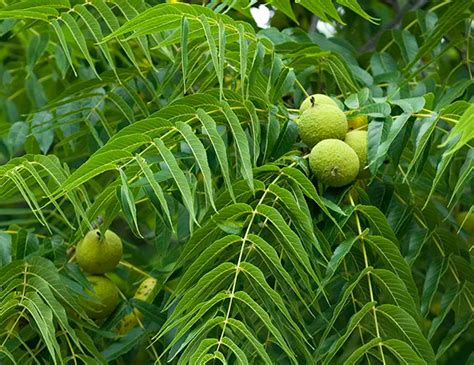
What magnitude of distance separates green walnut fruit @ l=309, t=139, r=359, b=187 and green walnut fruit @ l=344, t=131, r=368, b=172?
37 mm

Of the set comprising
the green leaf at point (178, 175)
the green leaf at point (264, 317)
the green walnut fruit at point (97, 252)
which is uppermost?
the green leaf at point (178, 175)

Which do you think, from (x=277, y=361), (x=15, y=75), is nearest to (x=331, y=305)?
(x=277, y=361)

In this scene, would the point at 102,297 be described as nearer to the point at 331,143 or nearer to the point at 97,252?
the point at 97,252

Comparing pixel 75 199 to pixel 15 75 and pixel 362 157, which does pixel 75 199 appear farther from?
pixel 15 75

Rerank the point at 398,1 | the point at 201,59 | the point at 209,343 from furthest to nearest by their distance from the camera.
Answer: the point at 398,1 → the point at 201,59 → the point at 209,343

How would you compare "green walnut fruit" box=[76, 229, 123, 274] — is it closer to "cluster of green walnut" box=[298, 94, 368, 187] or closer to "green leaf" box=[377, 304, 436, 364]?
"cluster of green walnut" box=[298, 94, 368, 187]

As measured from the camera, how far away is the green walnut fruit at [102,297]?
7.98ft

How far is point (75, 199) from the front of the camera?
2.00m

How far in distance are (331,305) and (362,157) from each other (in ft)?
1.07

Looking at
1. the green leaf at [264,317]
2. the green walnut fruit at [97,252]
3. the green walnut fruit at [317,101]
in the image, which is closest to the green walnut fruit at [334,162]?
the green walnut fruit at [317,101]

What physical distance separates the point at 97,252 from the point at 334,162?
644 millimetres

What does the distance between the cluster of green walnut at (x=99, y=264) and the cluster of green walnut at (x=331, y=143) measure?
541 millimetres

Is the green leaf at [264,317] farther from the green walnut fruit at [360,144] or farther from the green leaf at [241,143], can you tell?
the green walnut fruit at [360,144]

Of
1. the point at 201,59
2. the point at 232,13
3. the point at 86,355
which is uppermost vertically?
the point at 201,59
